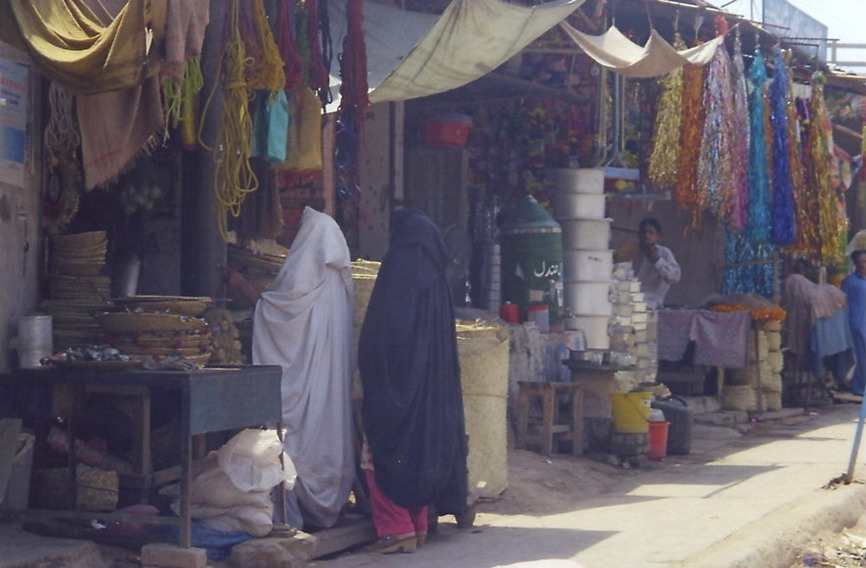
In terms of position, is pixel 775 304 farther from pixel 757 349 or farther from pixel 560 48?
pixel 560 48

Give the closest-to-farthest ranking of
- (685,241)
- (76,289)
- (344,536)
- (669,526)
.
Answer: (76,289) → (344,536) → (669,526) → (685,241)

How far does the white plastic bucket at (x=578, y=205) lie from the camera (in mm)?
11781

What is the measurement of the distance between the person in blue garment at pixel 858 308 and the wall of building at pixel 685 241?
82.0 inches

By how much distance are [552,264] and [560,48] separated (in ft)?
6.70

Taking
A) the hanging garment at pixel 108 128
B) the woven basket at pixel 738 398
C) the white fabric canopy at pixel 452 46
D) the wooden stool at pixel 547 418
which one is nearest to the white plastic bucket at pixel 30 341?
the hanging garment at pixel 108 128

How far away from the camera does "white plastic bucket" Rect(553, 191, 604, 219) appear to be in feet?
38.7

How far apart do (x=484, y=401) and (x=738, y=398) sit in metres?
6.43

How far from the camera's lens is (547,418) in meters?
9.88

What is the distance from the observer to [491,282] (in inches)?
452

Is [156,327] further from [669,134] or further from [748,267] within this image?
[748,267]

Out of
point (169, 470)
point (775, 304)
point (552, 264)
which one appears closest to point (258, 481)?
point (169, 470)

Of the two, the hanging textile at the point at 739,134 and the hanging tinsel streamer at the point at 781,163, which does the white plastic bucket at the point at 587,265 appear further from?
the hanging tinsel streamer at the point at 781,163

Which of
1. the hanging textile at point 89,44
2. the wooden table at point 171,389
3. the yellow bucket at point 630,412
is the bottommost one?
the yellow bucket at point 630,412

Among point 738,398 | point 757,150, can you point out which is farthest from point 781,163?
point 738,398
